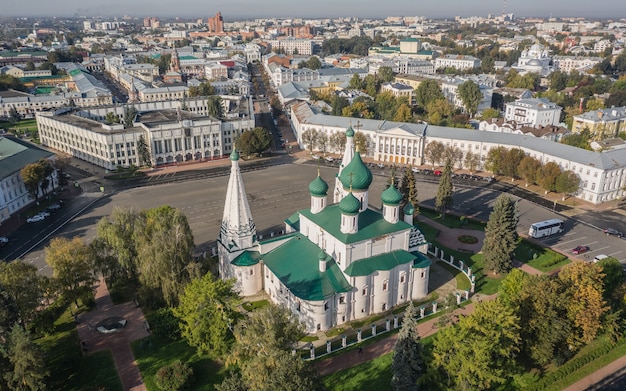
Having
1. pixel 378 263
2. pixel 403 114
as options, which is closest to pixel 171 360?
pixel 378 263

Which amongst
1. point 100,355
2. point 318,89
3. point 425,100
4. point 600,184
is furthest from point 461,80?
point 100,355

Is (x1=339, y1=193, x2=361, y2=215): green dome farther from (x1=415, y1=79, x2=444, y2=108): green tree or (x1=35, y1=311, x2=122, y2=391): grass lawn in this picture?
(x1=415, y1=79, x2=444, y2=108): green tree

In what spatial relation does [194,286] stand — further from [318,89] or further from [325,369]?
[318,89]

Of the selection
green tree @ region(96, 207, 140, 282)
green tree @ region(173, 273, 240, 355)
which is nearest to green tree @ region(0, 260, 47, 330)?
green tree @ region(96, 207, 140, 282)

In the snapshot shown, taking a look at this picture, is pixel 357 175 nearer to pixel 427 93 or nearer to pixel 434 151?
pixel 434 151

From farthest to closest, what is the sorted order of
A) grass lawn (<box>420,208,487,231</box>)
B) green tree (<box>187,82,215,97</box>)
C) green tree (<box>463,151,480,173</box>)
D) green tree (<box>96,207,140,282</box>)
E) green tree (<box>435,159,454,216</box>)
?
green tree (<box>187,82,215,97</box>), green tree (<box>463,151,480,173</box>), green tree (<box>435,159,454,216</box>), grass lawn (<box>420,208,487,231</box>), green tree (<box>96,207,140,282</box>)

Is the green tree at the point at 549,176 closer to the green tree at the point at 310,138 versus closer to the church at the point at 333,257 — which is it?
the church at the point at 333,257
